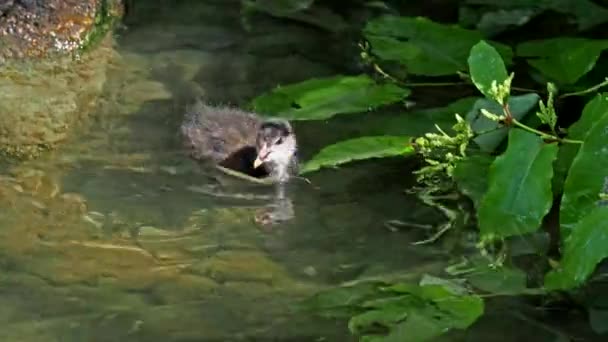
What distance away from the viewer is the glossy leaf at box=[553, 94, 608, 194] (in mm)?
3494

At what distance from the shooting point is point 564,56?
4.52 metres

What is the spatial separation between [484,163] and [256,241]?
0.82 meters

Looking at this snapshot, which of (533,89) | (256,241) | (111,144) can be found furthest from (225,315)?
(533,89)

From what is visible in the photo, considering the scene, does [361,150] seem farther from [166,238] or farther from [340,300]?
[166,238]

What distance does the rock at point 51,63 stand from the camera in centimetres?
504

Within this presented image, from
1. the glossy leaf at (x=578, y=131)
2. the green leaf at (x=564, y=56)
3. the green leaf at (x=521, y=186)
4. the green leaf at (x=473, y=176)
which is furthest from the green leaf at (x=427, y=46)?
the green leaf at (x=521, y=186)

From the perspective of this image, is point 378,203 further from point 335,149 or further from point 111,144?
point 111,144

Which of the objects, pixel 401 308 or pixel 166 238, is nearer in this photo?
pixel 401 308

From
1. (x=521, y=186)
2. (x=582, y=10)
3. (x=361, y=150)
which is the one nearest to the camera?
(x=521, y=186)

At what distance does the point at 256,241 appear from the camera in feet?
13.7

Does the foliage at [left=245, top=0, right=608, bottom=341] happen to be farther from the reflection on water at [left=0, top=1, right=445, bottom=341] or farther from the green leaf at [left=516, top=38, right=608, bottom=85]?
the reflection on water at [left=0, top=1, right=445, bottom=341]

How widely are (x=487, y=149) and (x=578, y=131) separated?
741 millimetres

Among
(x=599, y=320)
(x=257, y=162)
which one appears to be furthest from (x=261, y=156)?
(x=599, y=320)

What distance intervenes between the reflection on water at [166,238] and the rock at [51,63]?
5.3 inches
